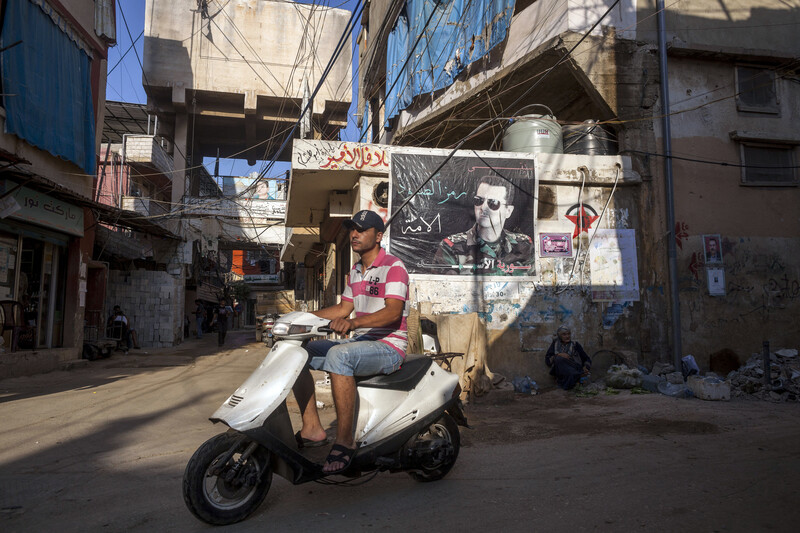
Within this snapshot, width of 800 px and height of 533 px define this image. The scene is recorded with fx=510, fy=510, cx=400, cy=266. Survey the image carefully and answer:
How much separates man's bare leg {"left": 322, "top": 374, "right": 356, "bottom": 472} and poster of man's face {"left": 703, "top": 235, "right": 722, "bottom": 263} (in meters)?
7.96

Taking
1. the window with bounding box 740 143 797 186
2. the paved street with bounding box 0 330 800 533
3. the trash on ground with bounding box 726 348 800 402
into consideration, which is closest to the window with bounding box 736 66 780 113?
the window with bounding box 740 143 797 186

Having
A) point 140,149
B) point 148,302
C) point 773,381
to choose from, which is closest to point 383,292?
point 773,381

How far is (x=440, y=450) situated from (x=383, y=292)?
1102 mm

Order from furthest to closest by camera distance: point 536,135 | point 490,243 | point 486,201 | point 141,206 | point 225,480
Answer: point 141,206
point 536,135
point 486,201
point 490,243
point 225,480

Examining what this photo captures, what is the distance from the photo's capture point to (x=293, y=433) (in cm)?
287

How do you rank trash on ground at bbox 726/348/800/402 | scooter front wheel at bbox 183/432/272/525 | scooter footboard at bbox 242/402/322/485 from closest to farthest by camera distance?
scooter front wheel at bbox 183/432/272/525, scooter footboard at bbox 242/402/322/485, trash on ground at bbox 726/348/800/402

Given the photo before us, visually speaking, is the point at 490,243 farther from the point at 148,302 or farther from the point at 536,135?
the point at 148,302

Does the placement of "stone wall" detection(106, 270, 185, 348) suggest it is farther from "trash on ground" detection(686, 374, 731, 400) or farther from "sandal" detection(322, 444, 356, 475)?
"sandal" detection(322, 444, 356, 475)

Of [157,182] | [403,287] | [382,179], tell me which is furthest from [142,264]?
[403,287]

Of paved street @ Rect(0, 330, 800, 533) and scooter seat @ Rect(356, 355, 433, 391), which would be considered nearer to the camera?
paved street @ Rect(0, 330, 800, 533)

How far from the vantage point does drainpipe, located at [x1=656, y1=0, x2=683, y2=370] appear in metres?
8.29

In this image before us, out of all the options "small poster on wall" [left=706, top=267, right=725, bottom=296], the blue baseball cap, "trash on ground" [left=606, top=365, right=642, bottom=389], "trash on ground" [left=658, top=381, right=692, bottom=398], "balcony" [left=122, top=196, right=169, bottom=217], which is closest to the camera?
the blue baseball cap

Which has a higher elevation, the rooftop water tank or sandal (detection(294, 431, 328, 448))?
the rooftop water tank

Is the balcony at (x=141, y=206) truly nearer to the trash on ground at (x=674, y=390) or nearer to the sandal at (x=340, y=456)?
the trash on ground at (x=674, y=390)
